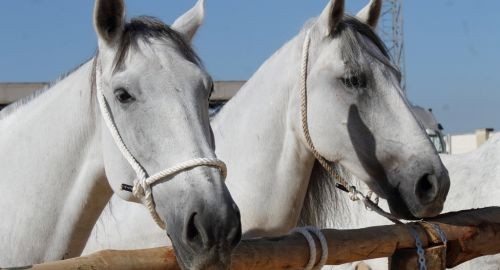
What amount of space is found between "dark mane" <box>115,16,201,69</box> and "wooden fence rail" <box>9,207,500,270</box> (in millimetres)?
782

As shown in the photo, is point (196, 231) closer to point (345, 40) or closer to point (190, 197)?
point (190, 197)

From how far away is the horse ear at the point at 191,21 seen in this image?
3.09m

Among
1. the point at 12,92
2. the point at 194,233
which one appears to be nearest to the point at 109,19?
the point at 194,233

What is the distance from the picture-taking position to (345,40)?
361cm

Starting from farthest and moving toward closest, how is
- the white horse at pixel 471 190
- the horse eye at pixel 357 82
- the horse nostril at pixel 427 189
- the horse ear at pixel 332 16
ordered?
the white horse at pixel 471 190
the horse ear at pixel 332 16
the horse eye at pixel 357 82
the horse nostril at pixel 427 189

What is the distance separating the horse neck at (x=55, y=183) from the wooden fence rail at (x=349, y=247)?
24.0 inches

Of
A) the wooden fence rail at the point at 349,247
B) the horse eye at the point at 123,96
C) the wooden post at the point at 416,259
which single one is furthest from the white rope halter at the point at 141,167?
the wooden post at the point at 416,259

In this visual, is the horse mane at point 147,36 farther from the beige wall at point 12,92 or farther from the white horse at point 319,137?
the beige wall at point 12,92

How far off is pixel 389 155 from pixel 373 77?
41 cm

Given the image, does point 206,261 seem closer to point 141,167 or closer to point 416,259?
point 141,167

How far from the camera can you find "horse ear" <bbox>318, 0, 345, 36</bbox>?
12.0ft

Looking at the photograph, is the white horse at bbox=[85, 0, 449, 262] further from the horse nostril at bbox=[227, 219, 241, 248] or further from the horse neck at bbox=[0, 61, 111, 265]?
the horse nostril at bbox=[227, 219, 241, 248]

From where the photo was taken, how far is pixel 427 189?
10.8 ft

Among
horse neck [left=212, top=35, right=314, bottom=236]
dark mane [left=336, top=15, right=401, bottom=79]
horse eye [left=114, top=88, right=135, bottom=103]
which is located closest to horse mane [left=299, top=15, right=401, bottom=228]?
dark mane [left=336, top=15, right=401, bottom=79]
